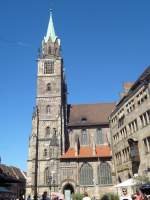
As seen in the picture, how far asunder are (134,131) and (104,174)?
1632cm

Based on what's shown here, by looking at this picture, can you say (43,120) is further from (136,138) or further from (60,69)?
(136,138)

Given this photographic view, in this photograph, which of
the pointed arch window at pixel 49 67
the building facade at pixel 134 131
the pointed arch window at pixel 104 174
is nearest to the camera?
the building facade at pixel 134 131

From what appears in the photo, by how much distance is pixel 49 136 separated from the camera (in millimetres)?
53406

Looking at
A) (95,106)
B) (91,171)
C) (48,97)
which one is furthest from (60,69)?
(91,171)

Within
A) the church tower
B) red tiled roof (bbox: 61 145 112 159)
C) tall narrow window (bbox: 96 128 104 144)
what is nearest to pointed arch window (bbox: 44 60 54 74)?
the church tower

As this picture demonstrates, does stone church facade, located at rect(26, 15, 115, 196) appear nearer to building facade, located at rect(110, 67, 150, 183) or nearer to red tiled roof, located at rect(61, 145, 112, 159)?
red tiled roof, located at rect(61, 145, 112, 159)

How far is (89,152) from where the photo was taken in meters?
52.7

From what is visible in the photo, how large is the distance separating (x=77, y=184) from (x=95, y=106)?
1927 cm

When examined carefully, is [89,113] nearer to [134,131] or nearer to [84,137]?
[84,137]

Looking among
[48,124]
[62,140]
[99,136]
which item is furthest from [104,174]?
[48,124]

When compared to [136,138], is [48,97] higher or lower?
higher

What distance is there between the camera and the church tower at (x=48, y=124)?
49844mm

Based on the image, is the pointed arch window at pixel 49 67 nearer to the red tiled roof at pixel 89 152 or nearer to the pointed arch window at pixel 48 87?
the pointed arch window at pixel 48 87

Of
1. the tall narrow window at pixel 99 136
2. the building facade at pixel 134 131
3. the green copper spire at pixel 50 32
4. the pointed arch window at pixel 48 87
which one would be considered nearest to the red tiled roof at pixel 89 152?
the tall narrow window at pixel 99 136
